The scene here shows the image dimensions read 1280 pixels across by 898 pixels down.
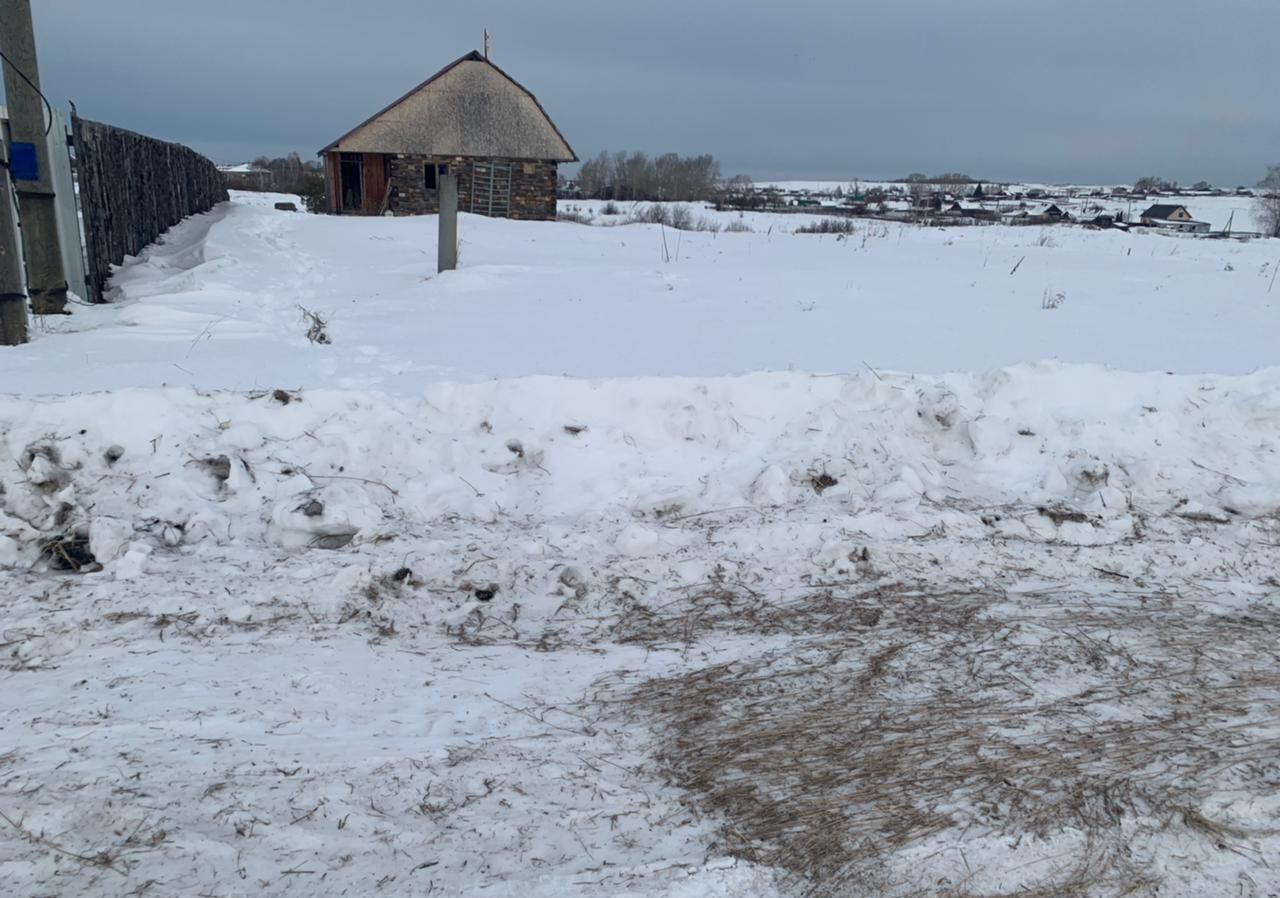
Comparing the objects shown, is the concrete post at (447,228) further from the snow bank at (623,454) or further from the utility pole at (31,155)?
the snow bank at (623,454)

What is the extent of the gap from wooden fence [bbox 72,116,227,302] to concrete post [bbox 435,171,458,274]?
364 cm

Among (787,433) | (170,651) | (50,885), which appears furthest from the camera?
(787,433)

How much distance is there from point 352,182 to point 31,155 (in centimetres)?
2379

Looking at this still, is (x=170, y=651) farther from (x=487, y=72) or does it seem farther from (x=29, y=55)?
(x=487, y=72)

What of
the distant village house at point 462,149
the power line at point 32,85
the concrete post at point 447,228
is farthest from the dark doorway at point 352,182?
the power line at point 32,85

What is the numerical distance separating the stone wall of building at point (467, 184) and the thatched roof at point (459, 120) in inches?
11.6

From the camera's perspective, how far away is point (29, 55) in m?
7.38

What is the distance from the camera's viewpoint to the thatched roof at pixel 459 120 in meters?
26.9

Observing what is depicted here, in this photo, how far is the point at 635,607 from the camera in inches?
174

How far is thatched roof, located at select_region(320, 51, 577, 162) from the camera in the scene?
26.9 m

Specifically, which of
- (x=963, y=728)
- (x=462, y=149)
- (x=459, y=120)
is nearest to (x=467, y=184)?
(x=462, y=149)

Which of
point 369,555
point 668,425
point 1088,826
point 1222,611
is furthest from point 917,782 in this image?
point 668,425

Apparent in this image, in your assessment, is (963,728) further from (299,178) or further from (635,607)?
(299,178)

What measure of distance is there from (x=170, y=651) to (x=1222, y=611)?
192 inches
